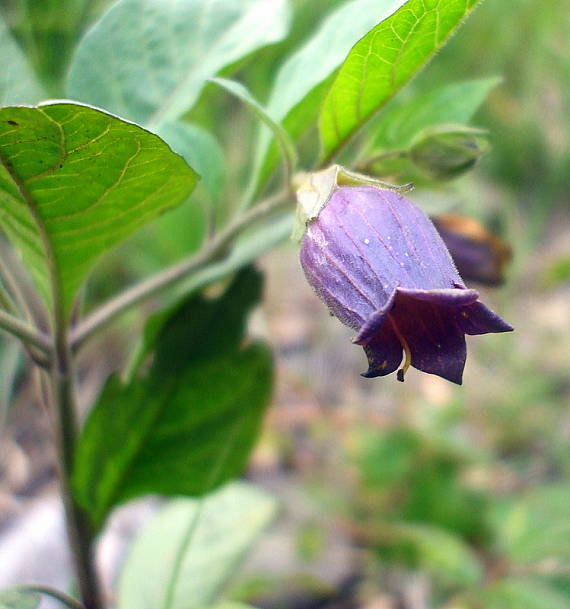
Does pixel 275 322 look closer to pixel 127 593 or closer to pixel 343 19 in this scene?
pixel 127 593

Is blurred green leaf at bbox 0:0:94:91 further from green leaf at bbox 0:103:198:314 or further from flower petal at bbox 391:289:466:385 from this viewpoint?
flower petal at bbox 391:289:466:385

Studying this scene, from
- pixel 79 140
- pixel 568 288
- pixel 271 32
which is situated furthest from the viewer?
pixel 568 288

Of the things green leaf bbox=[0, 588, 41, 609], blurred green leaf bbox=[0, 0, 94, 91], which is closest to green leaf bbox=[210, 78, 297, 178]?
green leaf bbox=[0, 588, 41, 609]

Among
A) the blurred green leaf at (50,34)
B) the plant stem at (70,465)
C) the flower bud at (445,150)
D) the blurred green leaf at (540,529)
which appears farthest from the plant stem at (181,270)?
the blurred green leaf at (540,529)

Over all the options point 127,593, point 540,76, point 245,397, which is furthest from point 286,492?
point 540,76

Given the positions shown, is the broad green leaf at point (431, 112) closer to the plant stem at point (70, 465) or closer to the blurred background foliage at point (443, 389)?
the blurred background foliage at point (443, 389)

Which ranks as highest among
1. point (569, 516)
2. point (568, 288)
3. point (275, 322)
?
point (569, 516)

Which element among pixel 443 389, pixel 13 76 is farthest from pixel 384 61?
pixel 443 389
